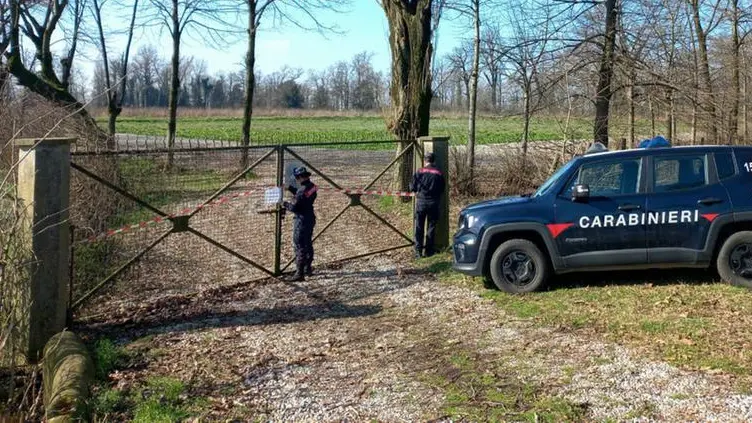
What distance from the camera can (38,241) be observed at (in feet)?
Result: 23.0

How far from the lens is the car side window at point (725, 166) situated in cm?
836

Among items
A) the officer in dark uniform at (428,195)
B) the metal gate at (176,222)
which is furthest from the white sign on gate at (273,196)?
the officer in dark uniform at (428,195)

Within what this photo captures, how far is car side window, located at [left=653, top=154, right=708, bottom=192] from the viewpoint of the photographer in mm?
8422

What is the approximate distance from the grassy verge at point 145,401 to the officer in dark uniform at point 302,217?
12.5 ft

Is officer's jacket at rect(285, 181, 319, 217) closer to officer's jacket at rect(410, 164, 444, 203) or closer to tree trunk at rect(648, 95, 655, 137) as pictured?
officer's jacket at rect(410, 164, 444, 203)

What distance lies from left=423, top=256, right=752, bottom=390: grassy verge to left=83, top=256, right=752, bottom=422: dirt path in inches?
10.1

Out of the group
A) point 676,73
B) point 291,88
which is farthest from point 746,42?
point 291,88

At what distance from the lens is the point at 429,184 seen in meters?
11.2

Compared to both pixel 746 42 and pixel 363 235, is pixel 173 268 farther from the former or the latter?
pixel 746 42

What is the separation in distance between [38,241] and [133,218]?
2.27 meters

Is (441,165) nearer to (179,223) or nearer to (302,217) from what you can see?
(302,217)

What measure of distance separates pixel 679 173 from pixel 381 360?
445cm

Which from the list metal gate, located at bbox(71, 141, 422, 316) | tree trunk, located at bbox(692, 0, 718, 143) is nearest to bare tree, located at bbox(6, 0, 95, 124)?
metal gate, located at bbox(71, 141, 422, 316)

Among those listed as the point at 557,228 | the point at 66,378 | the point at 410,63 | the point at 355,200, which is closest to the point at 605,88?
the point at 410,63
